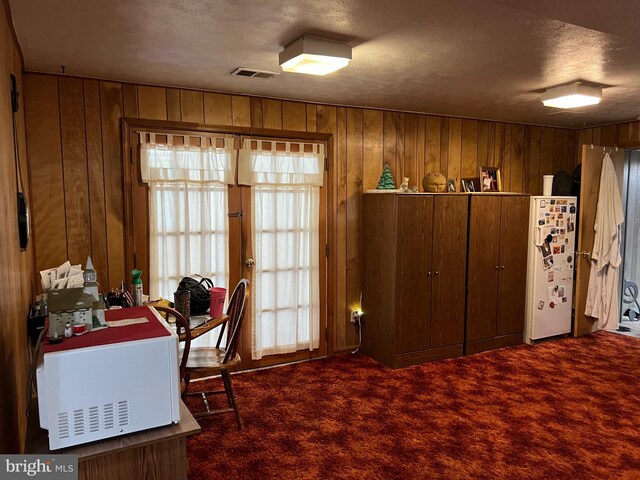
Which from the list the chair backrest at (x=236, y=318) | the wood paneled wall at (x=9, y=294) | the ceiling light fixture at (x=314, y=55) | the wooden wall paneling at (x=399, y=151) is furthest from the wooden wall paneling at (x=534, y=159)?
the wood paneled wall at (x=9, y=294)

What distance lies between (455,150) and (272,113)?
Result: 2.09m

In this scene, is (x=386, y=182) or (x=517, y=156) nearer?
(x=386, y=182)

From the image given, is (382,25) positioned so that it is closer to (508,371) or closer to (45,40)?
(45,40)

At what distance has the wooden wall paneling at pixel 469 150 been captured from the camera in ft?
16.8

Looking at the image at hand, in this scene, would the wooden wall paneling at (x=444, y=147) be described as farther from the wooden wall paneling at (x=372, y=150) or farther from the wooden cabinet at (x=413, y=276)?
the wooden wall paneling at (x=372, y=150)

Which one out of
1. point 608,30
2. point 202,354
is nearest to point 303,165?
point 202,354

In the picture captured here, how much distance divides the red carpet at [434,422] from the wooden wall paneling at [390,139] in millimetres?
1954

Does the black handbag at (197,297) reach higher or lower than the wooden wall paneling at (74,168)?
lower

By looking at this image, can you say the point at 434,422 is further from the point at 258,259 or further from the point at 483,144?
the point at 483,144

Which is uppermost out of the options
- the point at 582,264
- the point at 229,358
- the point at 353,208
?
the point at 353,208

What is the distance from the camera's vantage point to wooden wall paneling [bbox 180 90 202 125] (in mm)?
3779

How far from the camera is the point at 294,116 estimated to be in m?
4.25

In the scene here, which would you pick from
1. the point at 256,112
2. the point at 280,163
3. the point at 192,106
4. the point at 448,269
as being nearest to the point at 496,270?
the point at 448,269

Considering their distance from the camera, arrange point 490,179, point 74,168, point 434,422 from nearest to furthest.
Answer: point 434,422 < point 74,168 < point 490,179
